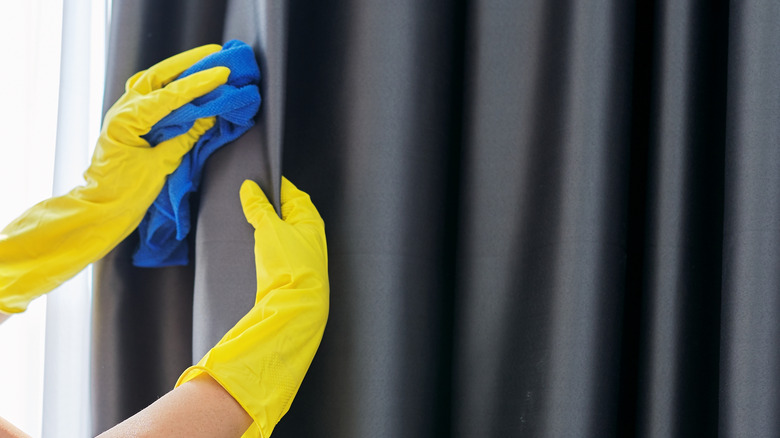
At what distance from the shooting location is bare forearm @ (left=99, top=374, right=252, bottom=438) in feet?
1.93

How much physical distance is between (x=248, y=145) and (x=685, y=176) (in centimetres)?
55

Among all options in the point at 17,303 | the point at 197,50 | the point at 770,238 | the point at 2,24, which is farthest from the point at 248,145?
the point at 770,238

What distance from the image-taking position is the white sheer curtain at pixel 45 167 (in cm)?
95

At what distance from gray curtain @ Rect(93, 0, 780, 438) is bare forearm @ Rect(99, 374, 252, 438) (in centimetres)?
18

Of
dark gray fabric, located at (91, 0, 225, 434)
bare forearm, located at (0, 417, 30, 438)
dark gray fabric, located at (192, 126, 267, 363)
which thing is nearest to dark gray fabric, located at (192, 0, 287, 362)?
dark gray fabric, located at (192, 126, 267, 363)

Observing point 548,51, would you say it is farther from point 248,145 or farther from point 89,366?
point 89,366

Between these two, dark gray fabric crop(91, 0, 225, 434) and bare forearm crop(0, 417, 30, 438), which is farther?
dark gray fabric crop(91, 0, 225, 434)

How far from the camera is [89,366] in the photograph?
95 centimetres

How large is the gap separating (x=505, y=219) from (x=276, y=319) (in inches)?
13.0

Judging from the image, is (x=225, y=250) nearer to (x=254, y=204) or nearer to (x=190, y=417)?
(x=254, y=204)

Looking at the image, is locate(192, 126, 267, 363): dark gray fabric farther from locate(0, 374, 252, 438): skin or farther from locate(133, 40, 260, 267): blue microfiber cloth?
locate(0, 374, 252, 438): skin

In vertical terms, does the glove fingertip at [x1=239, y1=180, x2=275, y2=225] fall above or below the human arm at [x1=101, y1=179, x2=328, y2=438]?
above

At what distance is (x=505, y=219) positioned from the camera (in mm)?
822

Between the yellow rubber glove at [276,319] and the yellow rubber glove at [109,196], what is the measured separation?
0.43 ft
